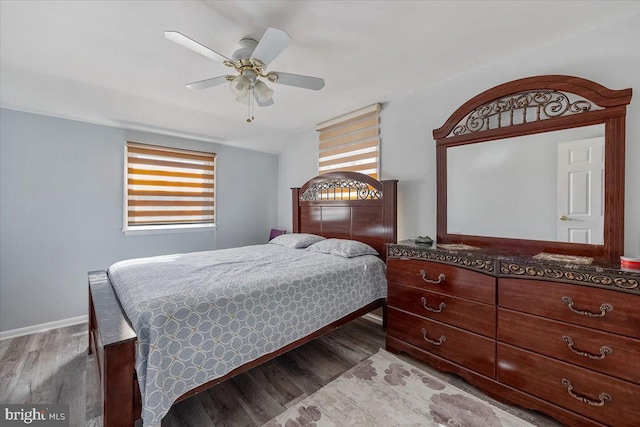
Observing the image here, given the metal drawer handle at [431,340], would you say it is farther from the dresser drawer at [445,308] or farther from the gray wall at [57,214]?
the gray wall at [57,214]

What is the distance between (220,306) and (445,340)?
64.7 inches

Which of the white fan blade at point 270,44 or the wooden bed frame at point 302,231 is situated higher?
the white fan blade at point 270,44

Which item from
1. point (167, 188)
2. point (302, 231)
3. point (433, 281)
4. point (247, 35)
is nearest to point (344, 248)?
point (433, 281)

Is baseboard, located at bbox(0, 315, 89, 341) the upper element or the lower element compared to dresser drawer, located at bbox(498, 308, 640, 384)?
lower

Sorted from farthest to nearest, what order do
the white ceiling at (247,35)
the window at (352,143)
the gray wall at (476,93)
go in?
the window at (352,143)
the gray wall at (476,93)
the white ceiling at (247,35)

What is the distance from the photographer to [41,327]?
9.08 feet

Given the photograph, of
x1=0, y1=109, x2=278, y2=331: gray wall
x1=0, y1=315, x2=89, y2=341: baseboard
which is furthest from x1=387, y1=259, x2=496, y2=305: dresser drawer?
x1=0, y1=315, x2=89, y2=341: baseboard

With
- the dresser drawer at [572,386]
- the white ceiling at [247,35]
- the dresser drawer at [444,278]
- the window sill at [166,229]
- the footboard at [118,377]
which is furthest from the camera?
the window sill at [166,229]

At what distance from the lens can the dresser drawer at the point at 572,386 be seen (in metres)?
1.30

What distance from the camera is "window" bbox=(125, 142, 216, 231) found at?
10.8 feet

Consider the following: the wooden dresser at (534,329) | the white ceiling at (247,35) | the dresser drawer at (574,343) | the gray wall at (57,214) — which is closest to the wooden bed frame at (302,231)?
the wooden dresser at (534,329)

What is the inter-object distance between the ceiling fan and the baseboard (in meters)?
3.03

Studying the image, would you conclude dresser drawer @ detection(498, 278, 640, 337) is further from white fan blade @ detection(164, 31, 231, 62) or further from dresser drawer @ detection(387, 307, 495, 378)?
white fan blade @ detection(164, 31, 231, 62)

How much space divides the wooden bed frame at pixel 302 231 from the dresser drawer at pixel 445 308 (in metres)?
0.43
